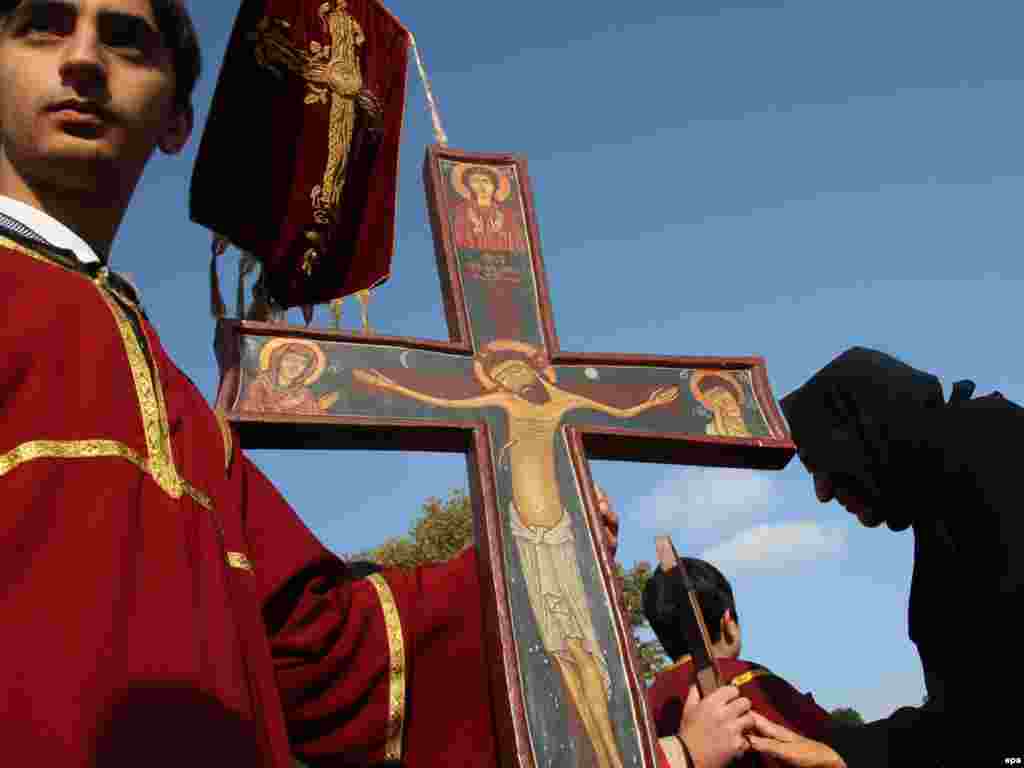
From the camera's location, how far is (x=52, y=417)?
5.77 feet

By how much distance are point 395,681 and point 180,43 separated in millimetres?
1606

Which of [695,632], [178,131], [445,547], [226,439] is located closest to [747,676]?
[695,632]

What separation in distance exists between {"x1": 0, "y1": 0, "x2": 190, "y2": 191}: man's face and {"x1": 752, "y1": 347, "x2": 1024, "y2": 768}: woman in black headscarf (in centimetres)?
195

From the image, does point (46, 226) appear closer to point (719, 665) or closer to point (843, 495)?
point (843, 495)

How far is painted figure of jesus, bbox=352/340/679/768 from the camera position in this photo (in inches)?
117

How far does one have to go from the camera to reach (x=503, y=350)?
3650 mm

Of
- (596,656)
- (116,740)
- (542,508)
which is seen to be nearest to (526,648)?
(596,656)

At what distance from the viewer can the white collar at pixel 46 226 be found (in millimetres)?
2076

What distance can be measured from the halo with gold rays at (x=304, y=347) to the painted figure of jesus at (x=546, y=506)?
4.7 inches

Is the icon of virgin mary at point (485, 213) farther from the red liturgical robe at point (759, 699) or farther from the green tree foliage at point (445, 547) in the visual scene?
the green tree foliage at point (445, 547)

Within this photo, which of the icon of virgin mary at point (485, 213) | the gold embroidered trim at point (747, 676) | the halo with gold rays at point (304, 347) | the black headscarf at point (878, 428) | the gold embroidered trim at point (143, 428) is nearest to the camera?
the gold embroidered trim at point (143, 428)

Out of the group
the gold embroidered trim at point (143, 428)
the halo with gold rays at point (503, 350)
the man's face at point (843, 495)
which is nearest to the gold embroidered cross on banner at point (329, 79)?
the halo with gold rays at point (503, 350)

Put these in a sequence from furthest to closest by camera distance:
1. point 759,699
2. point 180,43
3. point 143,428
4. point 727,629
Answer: point 727,629 → point 759,699 → point 180,43 → point 143,428

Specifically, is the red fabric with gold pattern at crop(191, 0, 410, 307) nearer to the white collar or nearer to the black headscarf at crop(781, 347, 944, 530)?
the white collar
